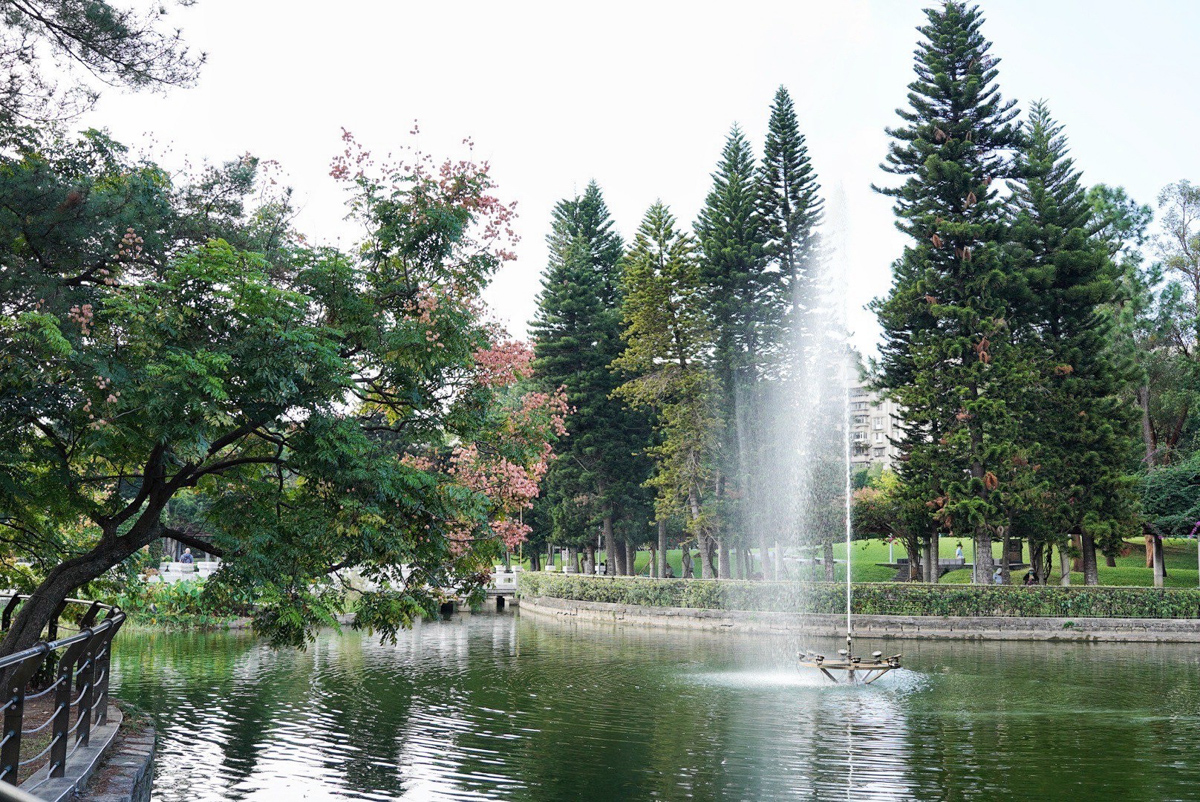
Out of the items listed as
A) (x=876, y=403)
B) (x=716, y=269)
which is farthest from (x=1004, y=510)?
(x=716, y=269)

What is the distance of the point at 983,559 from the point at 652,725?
71.8 ft

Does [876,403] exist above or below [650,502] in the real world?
above

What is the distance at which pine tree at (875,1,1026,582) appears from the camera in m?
32.8

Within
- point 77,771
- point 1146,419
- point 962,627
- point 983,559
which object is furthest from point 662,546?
point 77,771

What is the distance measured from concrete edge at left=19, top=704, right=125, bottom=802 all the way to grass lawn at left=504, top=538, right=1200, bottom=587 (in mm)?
35062

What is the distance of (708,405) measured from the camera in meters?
39.6

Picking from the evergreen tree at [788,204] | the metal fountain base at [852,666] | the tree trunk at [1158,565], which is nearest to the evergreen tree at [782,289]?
the evergreen tree at [788,204]

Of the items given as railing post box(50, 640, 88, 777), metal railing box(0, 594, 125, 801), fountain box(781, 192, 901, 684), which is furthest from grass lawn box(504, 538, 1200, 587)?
railing post box(50, 640, 88, 777)

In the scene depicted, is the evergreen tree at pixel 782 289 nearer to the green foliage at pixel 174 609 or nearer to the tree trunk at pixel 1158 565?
the tree trunk at pixel 1158 565

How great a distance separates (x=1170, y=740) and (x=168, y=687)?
15721 mm

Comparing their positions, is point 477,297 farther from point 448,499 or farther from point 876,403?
point 876,403

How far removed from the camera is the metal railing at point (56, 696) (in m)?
5.79

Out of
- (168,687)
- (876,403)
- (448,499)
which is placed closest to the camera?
(448,499)

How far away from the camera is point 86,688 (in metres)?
8.27
